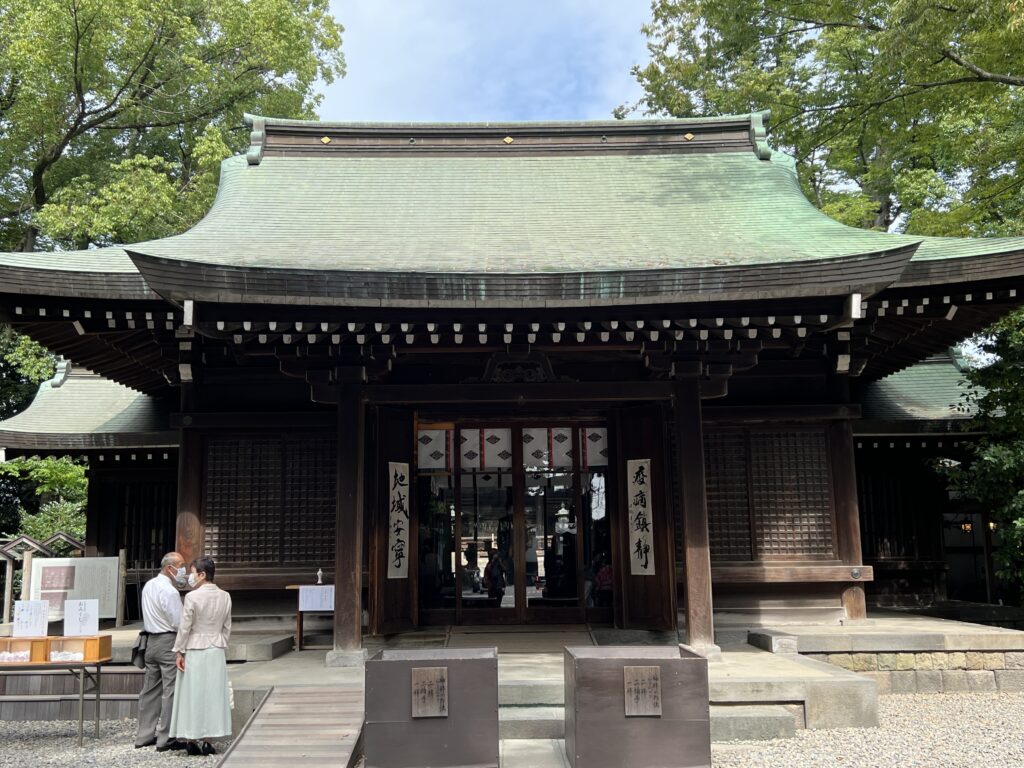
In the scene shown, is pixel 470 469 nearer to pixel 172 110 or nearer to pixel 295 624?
pixel 295 624

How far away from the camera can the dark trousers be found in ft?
20.6

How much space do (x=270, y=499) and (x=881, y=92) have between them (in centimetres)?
1077

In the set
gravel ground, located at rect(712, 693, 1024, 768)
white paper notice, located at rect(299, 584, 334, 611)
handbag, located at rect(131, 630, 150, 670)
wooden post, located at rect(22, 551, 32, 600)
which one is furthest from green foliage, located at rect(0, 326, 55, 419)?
gravel ground, located at rect(712, 693, 1024, 768)

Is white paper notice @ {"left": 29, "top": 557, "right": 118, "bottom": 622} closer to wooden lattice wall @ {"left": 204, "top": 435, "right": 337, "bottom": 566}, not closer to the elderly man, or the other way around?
wooden lattice wall @ {"left": 204, "top": 435, "right": 337, "bottom": 566}

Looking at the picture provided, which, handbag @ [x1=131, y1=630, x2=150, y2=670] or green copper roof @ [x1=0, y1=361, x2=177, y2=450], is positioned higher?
green copper roof @ [x1=0, y1=361, x2=177, y2=450]

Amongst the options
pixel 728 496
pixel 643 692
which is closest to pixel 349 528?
pixel 643 692

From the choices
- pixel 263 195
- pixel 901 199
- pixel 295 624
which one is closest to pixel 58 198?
pixel 263 195

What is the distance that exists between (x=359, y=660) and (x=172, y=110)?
1897cm

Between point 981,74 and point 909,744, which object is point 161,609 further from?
point 981,74

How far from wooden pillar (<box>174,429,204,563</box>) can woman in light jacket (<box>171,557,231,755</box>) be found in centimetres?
Answer: 304

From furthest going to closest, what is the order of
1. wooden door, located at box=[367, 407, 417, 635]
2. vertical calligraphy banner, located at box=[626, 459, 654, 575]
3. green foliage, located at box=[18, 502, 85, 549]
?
green foliage, located at box=[18, 502, 85, 549]
vertical calligraphy banner, located at box=[626, 459, 654, 575]
wooden door, located at box=[367, 407, 417, 635]

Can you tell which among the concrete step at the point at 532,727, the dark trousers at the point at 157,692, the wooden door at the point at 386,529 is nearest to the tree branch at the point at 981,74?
the wooden door at the point at 386,529

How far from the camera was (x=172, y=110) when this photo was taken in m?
21.6

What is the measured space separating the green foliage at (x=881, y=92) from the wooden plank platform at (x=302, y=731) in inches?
393
